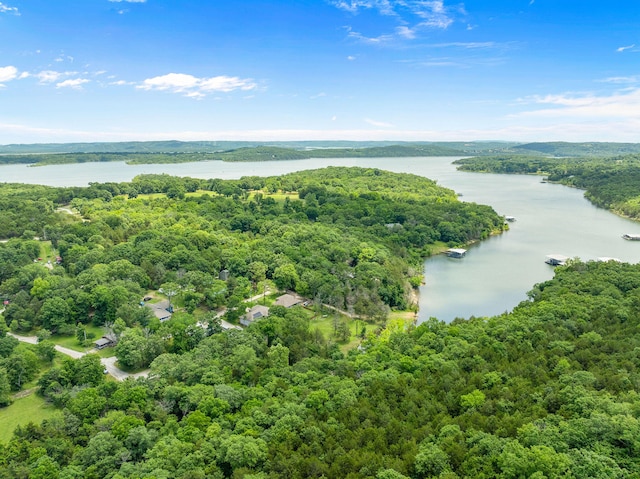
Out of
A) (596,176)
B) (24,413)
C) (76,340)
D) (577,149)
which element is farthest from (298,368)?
(577,149)

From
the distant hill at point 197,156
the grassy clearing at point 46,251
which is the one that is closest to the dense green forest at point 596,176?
the distant hill at point 197,156

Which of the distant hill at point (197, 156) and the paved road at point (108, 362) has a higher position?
the distant hill at point (197, 156)

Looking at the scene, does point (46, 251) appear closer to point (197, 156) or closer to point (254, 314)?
point (254, 314)

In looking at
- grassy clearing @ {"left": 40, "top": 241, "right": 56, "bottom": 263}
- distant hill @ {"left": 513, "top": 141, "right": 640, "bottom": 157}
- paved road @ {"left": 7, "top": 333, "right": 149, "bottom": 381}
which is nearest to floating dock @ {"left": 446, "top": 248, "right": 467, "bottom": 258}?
paved road @ {"left": 7, "top": 333, "right": 149, "bottom": 381}

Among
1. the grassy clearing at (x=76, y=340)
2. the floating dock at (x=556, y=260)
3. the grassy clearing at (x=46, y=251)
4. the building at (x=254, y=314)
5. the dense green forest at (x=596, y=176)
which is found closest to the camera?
the grassy clearing at (x=76, y=340)

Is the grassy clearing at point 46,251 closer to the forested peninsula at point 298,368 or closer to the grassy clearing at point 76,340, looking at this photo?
the forested peninsula at point 298,368

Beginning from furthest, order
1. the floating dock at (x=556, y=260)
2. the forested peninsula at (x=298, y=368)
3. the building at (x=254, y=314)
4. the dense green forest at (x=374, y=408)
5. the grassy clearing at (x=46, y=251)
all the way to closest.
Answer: the floating dock at (x=556, y=260) < the grassy clearing at (x=46, y=251) < the building at (x=254, y=314) < the forested peninsula at (x=298, y=368) < the dense green forest at (x=374, y=408)

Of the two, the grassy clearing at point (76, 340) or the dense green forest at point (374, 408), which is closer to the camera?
the dense green forest at point (374, 408)

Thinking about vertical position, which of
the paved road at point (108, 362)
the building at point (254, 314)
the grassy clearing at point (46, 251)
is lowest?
the paved road at point (108, 362)
